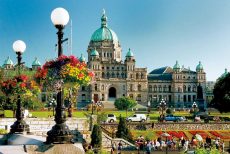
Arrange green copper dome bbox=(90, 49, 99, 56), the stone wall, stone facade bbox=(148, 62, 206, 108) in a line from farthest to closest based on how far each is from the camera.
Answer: stone facade bbox=(148, 62, 206, 108), green copper dome bbox=(90, 49, 99, 56), the stone wall

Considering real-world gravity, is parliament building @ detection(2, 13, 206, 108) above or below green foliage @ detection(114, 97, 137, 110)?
above

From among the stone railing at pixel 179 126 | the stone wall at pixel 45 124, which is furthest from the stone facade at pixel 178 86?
the stone wall at pixel 45 124

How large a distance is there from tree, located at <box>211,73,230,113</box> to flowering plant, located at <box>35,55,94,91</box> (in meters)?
60.1

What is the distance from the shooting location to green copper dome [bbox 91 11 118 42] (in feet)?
420

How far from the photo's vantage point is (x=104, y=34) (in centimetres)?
12862

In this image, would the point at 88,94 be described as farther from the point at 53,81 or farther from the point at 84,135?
the point at 53,81

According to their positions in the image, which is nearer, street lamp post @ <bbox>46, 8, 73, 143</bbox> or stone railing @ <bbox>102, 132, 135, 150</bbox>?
street lamp post @ <bbox>46, 8, 73, 143</bbox>

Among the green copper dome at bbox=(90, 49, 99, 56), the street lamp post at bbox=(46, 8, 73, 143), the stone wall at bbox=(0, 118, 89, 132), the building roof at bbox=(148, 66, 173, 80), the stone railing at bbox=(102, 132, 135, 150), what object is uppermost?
the green copper dome at bbox=(90, 49, 99, 56)

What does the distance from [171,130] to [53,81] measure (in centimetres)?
4338

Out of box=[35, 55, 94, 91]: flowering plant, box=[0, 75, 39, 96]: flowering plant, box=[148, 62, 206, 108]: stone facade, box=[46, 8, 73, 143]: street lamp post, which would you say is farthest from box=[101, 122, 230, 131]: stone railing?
box=[148, 62, 206, 108]: stone facade

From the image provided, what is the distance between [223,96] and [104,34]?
2480 inches

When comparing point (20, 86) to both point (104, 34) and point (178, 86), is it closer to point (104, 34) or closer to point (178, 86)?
point (104, 34)

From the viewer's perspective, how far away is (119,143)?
32469mm

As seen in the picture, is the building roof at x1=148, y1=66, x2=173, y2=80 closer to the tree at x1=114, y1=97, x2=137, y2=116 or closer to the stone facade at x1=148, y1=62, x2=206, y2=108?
the stone facade at x1=148, y1=62, x2=206, y2=108
